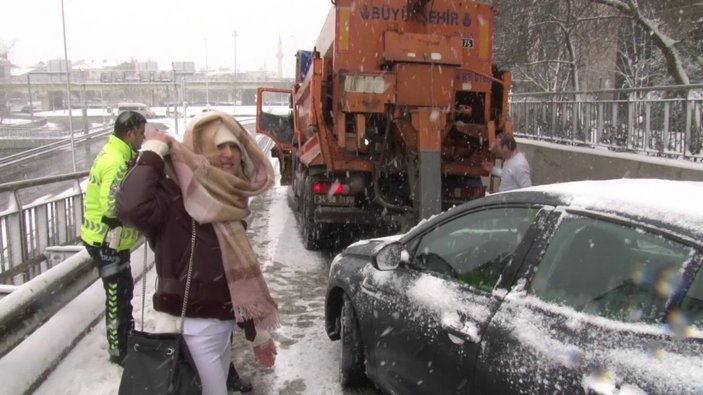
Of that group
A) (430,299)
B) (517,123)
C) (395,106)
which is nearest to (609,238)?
(430,299)

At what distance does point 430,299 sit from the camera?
9.83ft

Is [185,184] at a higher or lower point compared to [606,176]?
higher

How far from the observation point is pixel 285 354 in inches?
179

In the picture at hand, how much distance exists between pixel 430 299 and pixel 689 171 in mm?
5398

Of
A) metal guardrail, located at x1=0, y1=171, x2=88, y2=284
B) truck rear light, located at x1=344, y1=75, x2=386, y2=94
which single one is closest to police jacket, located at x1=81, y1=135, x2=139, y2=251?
metal guardrail, located at x1=0, y1=171, x2=88, y2=284

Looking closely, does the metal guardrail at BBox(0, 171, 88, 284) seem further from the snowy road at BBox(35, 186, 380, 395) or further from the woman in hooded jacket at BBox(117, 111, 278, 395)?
the woman in hooded jacket at BBox(117, 111, 278, 395)

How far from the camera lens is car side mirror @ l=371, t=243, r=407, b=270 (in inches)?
136

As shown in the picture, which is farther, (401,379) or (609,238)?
(401,379)

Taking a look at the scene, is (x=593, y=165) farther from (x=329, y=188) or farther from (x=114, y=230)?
(x=114, y=230)

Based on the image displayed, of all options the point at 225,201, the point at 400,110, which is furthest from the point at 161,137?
the point at 400,110

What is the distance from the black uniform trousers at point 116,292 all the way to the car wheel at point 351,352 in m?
1.59

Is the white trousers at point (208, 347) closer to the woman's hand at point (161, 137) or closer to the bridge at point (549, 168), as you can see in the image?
the woman's hand at point (161, 137)

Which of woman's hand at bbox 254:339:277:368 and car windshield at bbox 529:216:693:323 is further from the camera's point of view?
woman's hand at bbox 254:339:277:368

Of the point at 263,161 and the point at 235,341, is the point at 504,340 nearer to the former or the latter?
the point at 263,161
